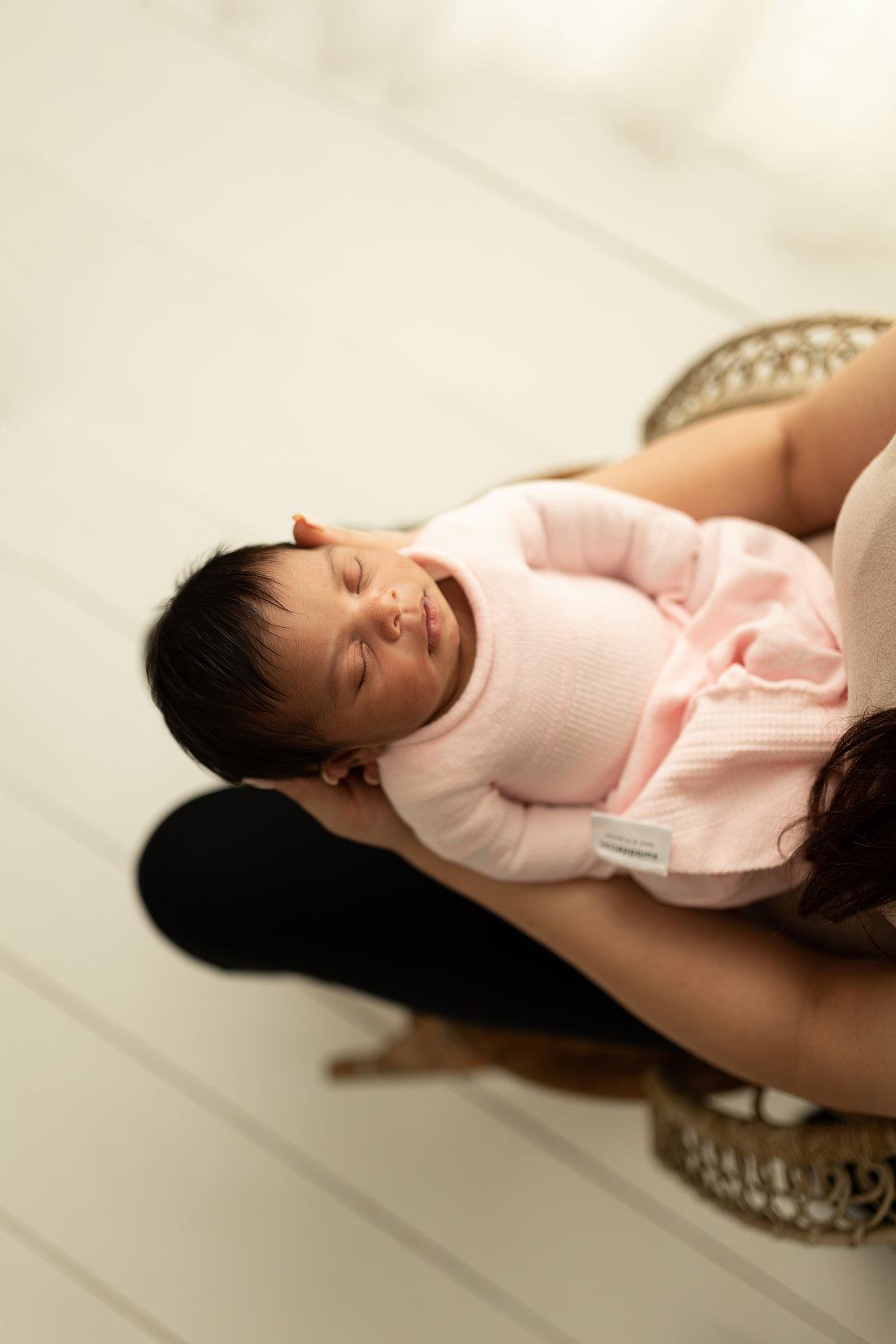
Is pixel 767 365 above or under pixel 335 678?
above

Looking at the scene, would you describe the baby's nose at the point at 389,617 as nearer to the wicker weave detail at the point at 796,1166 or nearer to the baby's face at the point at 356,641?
the baby's face at the point at 356,641

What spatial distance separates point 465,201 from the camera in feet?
5.76

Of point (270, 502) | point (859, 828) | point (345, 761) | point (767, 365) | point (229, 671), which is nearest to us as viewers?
point (859, 828)

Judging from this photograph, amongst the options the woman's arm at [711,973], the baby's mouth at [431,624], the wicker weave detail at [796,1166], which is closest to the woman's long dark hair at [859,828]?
the woman's arm at [711,973]

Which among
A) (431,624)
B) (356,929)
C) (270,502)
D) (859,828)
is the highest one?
(859,828)

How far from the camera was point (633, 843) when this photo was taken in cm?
92

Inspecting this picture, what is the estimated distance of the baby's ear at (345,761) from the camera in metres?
0.99

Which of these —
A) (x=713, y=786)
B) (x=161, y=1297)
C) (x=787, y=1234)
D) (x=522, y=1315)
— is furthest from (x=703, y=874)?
(x=161, y=1297)

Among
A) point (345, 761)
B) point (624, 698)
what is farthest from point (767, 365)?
point (345, 761)

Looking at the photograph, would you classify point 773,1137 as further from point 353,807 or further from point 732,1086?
point 353,807

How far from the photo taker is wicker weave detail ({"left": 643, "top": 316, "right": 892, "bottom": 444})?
1079 mm

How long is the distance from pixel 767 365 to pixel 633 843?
56 cm

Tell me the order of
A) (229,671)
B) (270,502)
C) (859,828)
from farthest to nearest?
(270,502)
(229,671)
(859,828)

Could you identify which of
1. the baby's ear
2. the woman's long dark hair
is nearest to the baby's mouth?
the baby's ear
